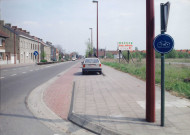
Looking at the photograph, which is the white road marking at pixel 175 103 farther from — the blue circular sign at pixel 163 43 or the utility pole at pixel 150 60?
the blue circular sign at pixel 163 43

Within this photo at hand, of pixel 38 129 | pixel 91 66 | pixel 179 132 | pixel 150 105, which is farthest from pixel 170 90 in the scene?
pixel 91 66

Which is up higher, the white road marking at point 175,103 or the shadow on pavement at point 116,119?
the white road marking at point 175,103

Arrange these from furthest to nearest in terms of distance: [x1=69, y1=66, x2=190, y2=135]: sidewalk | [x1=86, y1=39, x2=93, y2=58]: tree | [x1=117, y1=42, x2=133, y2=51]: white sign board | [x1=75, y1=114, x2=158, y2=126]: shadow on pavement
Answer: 1. [x1=86, y1=39, x2=93, y2=58]: tree
2. [x1=117, y1=42, x2=133, y2=51]: white sign board
3. [x1=75, y1=114, x2=158, y2=126]: shadow on pavement
4. [x1=69, y1=66, x2=190, y2=135]: sidewalk

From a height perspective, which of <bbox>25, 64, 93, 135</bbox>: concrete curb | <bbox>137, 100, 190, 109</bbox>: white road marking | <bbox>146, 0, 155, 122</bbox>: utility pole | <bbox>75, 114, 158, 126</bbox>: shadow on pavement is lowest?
<bbox>25, 64, 93, 135</bbox>: concrete curb

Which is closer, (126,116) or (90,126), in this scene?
(90,126)

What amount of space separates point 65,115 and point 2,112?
6.62 ft

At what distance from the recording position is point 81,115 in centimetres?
545

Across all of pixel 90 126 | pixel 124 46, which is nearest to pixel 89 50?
pixel 124 46

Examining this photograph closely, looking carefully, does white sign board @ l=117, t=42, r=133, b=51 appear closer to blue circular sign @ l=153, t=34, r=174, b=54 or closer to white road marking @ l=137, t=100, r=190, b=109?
white road marking @ l=137, t=100, r=190, b=109

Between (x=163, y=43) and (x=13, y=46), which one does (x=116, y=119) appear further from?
(x=13, y=46)

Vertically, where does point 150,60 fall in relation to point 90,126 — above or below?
above

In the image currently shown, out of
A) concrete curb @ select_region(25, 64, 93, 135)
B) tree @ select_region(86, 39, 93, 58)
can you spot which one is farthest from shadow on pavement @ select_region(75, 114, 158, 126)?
tree @ select_region(86, 39, 93, 58)

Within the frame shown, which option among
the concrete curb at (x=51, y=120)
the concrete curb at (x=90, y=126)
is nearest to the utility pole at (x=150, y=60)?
the concrete curb at (x=90, y=126)

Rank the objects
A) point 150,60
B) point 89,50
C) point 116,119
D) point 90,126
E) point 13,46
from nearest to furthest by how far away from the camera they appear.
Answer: point 90,126, point 150,60, point 116,119, point 13,46, point 89,50
